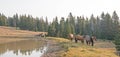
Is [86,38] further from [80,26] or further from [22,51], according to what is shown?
[80,26]

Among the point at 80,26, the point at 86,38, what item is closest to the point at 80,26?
the point at 80,26

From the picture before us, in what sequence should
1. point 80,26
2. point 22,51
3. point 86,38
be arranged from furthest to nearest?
point 80,26 → point 86,38 → point 22,51

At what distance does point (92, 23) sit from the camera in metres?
131

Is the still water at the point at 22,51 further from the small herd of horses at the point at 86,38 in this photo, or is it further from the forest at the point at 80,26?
the forest at the point at 80,26

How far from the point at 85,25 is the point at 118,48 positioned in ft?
271

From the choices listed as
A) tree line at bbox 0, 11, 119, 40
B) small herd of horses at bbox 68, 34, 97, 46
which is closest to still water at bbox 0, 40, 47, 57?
small herd of horses at bbox 68, 34, 97, 46

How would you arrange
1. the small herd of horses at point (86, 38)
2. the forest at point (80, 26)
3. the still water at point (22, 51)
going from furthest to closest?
1. the forest at point (80, 26)
2. the small herd of horses at point (86, 38)
3. the still water at point (22, 51)

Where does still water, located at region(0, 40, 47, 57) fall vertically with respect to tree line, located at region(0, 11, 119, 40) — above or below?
below

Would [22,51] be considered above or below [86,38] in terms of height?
below

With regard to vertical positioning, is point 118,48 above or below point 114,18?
below

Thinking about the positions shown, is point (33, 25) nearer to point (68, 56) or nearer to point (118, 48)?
point (118, 48)

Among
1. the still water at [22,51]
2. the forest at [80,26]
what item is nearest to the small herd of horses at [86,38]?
the still water at [22,51]

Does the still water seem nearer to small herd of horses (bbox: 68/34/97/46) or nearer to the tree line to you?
small herd of horses (bbox: 68/34/97/46)

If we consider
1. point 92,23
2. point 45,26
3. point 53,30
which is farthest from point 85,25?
point 45,26
